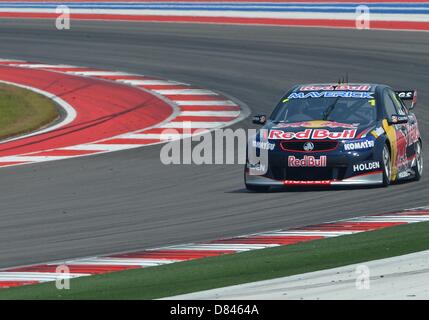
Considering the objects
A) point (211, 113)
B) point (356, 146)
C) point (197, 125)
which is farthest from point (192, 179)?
point (211, 113)

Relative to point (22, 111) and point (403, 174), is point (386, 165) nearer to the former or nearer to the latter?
point (403, 174)

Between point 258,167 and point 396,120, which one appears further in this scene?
point 396,120

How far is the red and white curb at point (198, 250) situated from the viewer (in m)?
11.2

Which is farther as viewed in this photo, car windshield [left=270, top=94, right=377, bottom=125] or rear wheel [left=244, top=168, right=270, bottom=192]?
car windshield [left=270, top=94, right=377, bottom=125]

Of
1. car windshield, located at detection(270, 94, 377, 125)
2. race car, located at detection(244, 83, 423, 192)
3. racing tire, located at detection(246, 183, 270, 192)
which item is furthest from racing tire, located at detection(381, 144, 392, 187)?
racing tire, located at detection(246, 183, 270, 192)

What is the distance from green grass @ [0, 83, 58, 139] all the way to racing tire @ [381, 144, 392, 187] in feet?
28.3

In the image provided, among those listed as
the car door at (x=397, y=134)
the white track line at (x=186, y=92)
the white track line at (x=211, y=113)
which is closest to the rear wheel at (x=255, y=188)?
the car door at (x=397, y=134)

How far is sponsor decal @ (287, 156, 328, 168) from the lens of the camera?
630 inches

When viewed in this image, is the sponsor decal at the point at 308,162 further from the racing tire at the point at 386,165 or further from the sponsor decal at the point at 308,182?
the racing tire at the point at 386,165

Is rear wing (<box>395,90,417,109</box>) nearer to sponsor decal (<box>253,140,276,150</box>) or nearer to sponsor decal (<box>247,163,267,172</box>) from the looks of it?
sponsor decal (<box>253,140,276,150</box>)

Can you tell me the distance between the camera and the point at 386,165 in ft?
53.3

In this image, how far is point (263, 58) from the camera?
3153 centimetres

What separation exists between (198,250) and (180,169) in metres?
6.37

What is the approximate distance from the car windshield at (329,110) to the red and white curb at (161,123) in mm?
4476
